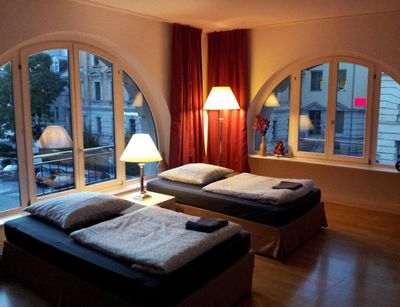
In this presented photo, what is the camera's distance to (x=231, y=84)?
17.3 ft

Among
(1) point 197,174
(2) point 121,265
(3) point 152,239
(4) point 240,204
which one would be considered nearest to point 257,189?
(4) point 240,204

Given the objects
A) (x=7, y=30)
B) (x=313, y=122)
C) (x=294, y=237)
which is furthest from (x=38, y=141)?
(x=313, y=122)

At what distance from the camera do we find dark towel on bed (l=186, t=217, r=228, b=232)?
260 cm

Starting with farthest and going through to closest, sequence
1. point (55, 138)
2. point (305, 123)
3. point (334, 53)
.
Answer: point (305, 123)
point (334, 53)
point (55, 138)

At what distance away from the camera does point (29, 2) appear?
3271 millimetres

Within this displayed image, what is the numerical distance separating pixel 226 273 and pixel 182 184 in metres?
1.72

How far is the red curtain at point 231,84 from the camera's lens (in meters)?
5.15

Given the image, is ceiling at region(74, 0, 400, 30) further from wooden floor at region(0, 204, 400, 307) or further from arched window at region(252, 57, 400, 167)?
wooden floor at region(0, 204, 400, 307)

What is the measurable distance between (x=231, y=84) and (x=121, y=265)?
3564 millimetres

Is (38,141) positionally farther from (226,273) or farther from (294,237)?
(294,237)

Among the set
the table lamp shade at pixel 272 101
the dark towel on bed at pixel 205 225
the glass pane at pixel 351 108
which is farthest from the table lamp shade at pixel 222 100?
the dark towel on bed at pixel 205 225

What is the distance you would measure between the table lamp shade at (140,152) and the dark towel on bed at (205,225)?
1053mm

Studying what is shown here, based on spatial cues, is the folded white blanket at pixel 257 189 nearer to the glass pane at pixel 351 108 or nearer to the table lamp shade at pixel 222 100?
the table lamp shade at pixel 222 100

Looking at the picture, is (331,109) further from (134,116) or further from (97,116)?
(97,116)
